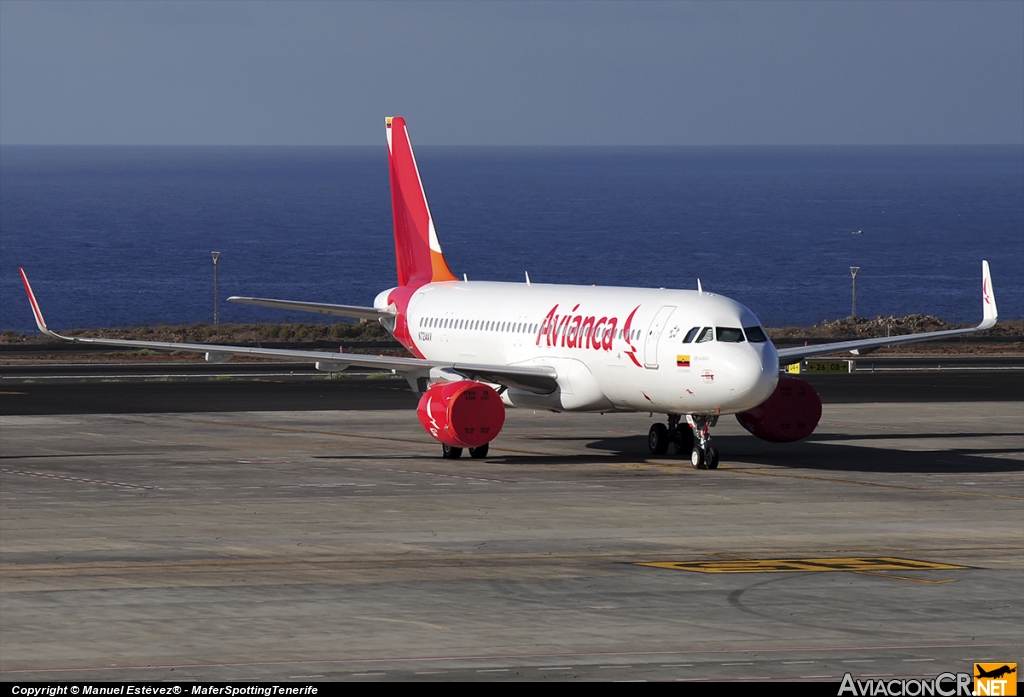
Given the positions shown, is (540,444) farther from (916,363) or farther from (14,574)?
(916,363)

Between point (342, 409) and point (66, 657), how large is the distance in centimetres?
4037

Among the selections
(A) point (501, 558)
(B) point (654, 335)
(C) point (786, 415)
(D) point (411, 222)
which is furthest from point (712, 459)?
(D) point (411, 222)

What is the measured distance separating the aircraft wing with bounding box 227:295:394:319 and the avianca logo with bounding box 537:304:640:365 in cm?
636

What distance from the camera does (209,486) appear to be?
3956cm

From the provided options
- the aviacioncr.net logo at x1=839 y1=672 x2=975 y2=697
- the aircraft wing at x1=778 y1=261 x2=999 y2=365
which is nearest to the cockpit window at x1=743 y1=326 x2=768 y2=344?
the aircraft wing at x1=778 y1=261 x2=999 y2=365

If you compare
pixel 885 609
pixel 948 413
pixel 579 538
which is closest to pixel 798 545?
pixel 579 538

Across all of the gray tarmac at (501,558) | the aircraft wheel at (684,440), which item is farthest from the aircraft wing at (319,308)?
the aircraft wheel at (684,440)

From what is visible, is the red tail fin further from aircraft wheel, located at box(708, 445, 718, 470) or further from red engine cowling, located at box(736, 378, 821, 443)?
aircraft wheel, located at box(708, 445, 718, 470)

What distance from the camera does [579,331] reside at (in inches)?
1786

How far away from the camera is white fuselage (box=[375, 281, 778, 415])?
40.9 m

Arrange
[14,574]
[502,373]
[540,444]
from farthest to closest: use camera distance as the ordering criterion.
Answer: [540,444], [502,373], [14,574]

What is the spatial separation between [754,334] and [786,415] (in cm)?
531

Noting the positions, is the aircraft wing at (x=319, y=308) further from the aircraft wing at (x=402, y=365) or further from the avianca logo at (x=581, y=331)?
the avianca logo at (x=581, y=331)

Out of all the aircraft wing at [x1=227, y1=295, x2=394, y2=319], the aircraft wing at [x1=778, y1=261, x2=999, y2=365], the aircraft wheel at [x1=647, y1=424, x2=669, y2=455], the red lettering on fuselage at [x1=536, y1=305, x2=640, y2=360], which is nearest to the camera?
the red lettering on fuselage at [x1=536, y1=305, x2=640, y2=360]
